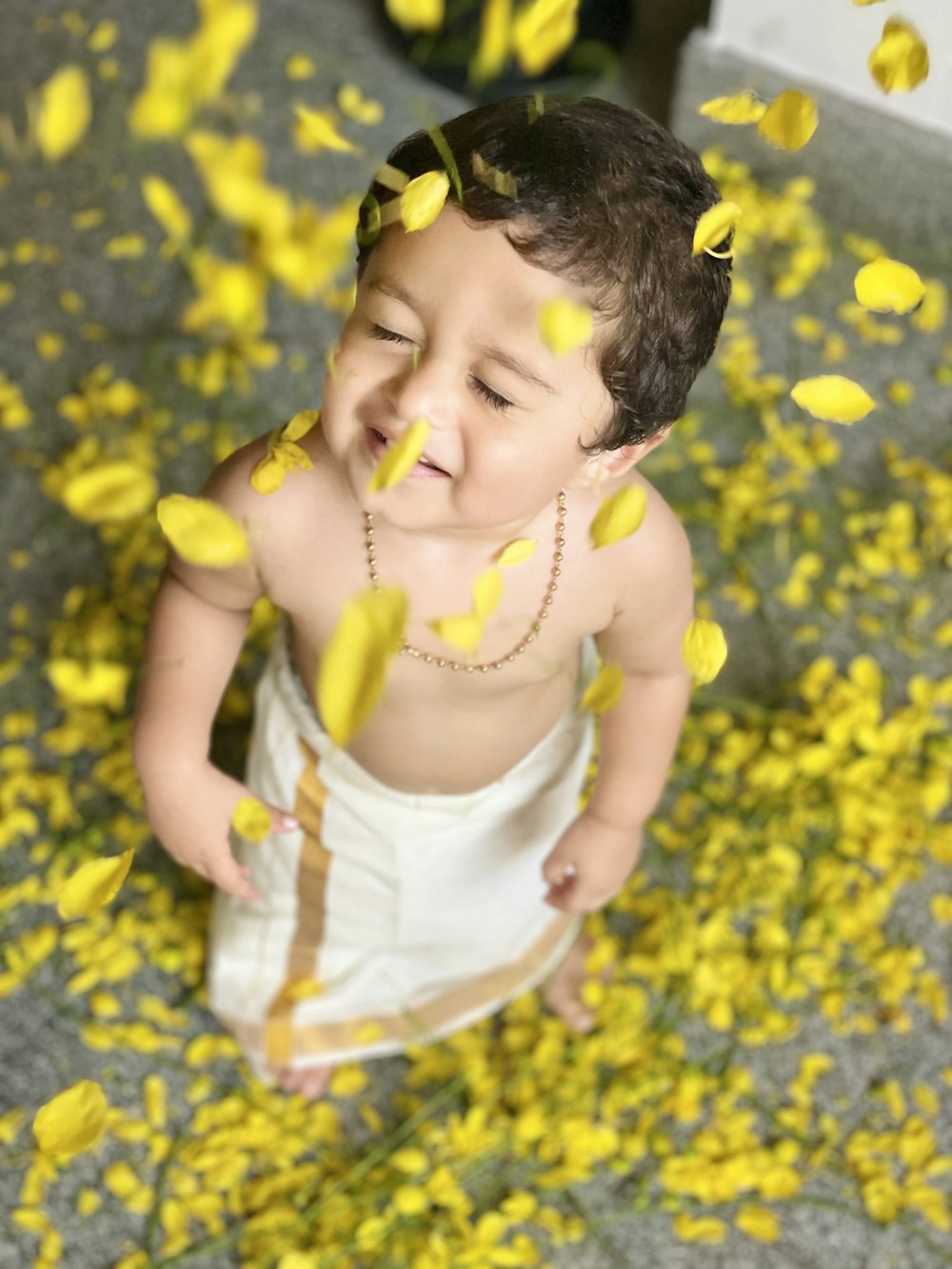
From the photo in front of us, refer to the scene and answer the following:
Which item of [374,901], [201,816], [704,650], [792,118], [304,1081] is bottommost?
[304,1081]

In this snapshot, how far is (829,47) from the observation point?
1417 millimetres

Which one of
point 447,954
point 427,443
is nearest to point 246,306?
point 427,443

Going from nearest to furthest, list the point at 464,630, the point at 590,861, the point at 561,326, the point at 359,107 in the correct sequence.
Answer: the point at 561,326, the point at 464,630, the point at 590,861, the point at 359,107

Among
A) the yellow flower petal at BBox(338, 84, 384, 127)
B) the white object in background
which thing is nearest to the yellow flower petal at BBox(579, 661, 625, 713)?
the white object in background

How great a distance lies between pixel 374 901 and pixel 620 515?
42cm

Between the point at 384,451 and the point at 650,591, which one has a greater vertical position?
the point at 384,451

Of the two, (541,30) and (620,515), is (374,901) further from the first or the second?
(541,30)

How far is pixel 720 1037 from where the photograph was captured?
3.36ft

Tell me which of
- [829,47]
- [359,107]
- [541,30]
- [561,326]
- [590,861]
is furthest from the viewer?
[359,107]

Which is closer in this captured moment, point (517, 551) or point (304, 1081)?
point (517, 551)

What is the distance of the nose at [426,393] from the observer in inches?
21.4

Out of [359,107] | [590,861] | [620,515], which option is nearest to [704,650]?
[620,515]

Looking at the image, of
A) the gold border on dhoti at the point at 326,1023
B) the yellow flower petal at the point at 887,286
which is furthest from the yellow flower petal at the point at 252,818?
the yellow flower petal at the point at 887,286

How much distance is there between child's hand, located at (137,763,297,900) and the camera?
0.78 metres
